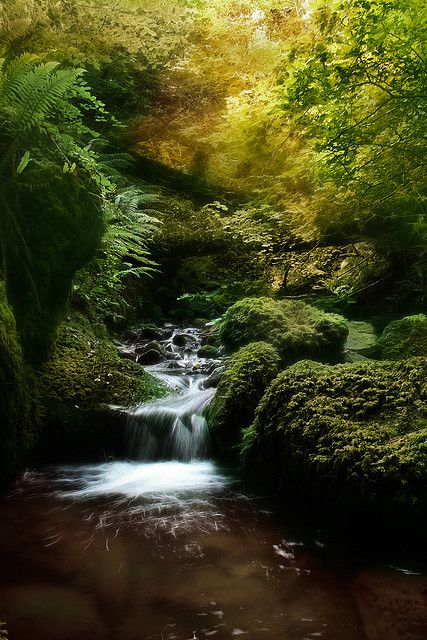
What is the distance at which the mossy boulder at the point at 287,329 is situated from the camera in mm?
5645

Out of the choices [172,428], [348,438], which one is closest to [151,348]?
[172,428]

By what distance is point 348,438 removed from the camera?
3.59 metres

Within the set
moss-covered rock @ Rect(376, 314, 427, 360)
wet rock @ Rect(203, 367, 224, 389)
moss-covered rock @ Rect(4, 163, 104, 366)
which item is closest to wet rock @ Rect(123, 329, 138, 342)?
wet rock @ Rect(203, 367, 224, 389)

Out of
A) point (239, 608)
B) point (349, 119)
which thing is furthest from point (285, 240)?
point (239, 608)

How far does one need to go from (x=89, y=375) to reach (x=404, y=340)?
3.83 meters

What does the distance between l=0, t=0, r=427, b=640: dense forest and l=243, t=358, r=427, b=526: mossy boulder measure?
0.05 ft

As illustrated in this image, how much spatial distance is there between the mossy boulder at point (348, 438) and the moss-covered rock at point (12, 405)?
2.03 metres

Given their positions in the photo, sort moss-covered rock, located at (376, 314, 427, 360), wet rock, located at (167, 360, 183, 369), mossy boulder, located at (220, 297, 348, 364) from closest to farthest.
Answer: mossy boulder, located at (220, 297, 348, 364)
moss-covered rock, located at (376, 314, 427, 360)
wet rock, located at (167, 360, 183, 369)

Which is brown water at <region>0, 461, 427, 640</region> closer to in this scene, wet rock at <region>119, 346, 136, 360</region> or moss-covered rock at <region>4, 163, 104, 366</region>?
moss-covered rock at <region>4, 163, 104, 366</region>

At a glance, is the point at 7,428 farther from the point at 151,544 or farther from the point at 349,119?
the point at 349,119

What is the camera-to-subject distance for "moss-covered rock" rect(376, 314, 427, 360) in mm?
5777

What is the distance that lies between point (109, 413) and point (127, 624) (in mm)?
2862

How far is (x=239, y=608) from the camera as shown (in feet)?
8.20

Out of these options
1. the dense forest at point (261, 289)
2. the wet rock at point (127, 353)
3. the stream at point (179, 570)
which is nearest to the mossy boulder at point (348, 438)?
the dense forest at point (261, 289)
